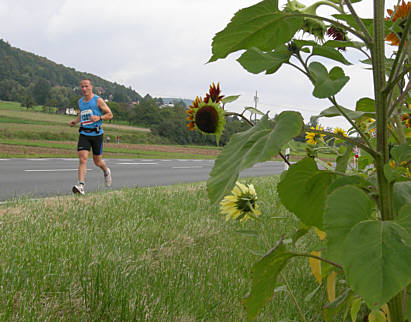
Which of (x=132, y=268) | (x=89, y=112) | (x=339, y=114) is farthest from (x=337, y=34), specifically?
(x=89, y=112)

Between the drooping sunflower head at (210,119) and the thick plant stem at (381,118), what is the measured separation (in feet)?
1.10

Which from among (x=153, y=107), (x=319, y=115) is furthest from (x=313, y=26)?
(x=153, y=107)

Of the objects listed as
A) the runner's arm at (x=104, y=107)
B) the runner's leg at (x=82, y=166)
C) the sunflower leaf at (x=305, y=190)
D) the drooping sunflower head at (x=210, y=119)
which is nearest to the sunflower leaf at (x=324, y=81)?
the sunflower leaf at (x=305, y=190)

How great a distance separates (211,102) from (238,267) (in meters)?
1.23

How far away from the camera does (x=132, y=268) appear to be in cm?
168

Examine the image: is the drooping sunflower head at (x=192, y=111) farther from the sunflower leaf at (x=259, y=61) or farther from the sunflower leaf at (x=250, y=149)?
the sunflower leaf at (x=250, y=149)

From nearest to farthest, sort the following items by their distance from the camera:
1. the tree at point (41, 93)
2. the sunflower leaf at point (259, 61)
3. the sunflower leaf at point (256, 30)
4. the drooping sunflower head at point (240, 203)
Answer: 1. the sunflower leaf at point (256, 30)
2. the sunflower leaf at point (259, 61)
3. the drooping sunflower head at point (240, 203)
4. the tree at point (41, 93)

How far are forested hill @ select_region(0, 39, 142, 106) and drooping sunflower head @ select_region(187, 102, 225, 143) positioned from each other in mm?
57241

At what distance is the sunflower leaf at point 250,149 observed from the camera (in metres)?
0.42

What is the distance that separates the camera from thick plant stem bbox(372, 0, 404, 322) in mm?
551

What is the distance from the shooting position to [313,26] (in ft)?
2.87

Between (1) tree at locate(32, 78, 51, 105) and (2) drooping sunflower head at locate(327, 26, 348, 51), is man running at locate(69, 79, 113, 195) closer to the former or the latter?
(2) drooping sunflower head at locate(327, 26, 348, 51)

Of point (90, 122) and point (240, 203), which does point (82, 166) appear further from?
point (240, 203)

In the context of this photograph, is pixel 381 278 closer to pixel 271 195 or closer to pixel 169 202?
pixel 169 202
